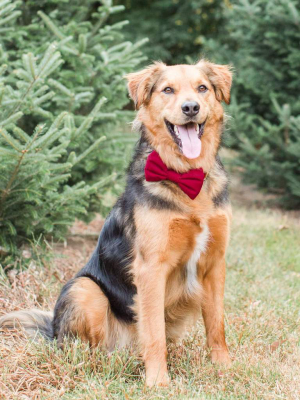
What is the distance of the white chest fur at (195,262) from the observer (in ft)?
10.3

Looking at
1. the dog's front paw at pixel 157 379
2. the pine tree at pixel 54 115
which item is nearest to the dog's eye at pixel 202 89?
the pine tree at pixel 54 115

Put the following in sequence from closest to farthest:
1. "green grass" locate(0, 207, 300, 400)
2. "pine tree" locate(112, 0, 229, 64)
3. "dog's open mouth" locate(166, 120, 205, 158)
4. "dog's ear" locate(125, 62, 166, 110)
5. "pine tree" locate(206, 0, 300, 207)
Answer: "green grass" locate(0, 207, 300, 400) → "dog's open mouth" locate(166, 120, 205, 158) → "dog's ear" locate(125, 62, 166, 110) → "pine tree" locate(206, 0, 300, 207) → "pine tree" locate(112, 0, 229, 64)

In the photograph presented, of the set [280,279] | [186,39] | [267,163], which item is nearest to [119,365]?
[280,279]

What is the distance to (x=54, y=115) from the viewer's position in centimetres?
516

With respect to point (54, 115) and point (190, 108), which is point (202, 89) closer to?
point (190, 108)

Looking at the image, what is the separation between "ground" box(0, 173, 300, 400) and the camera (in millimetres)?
2881

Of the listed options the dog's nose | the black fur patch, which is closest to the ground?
the black fur patch

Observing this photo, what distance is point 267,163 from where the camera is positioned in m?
7.98

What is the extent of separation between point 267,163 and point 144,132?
492 cm

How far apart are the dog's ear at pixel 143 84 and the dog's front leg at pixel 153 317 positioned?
3.78ft

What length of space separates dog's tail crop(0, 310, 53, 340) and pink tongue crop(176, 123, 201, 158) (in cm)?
162

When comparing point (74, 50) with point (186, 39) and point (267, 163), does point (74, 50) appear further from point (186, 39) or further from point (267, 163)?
point (186, 39)

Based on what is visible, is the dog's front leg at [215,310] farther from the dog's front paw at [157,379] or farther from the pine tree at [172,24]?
the pine tree at [172,24]

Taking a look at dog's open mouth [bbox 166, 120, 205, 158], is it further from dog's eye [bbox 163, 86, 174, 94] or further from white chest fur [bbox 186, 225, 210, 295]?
white chest fur [bbox 186, 225, 210, 295]
